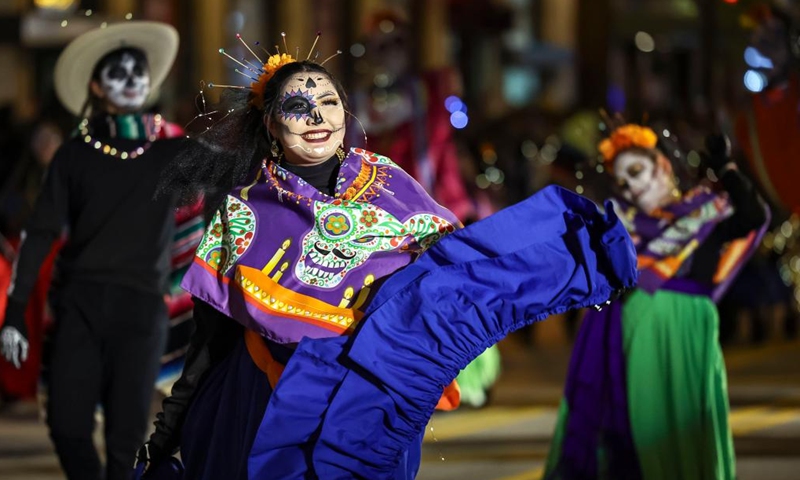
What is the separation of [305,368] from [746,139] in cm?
471

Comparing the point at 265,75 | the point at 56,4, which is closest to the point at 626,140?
the point at 265,75

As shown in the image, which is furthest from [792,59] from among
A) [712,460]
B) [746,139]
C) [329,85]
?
[329,85]

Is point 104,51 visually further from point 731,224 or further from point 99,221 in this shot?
point 731,224

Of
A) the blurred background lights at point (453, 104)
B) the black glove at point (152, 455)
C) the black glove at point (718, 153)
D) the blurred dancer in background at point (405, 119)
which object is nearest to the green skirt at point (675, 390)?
the black glove at point (718, 153)

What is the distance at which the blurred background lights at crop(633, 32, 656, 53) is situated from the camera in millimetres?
34188

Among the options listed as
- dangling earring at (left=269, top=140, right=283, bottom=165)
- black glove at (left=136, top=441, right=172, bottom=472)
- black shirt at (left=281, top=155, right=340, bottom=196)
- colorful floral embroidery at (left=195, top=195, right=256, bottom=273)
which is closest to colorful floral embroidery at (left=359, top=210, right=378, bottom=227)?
black shirt at (left=281, top=155, right=340, bottom=196)

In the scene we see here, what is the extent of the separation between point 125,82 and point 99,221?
67 cm

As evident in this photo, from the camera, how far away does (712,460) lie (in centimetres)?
725

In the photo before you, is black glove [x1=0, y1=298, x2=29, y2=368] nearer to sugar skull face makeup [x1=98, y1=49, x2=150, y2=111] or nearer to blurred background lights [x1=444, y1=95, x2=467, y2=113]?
sugar skull face makeup [x1=98, y1=49, x2=150, y2=111]

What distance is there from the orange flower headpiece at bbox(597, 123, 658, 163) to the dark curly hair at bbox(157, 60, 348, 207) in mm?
2578

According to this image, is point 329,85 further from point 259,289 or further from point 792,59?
point 792,59

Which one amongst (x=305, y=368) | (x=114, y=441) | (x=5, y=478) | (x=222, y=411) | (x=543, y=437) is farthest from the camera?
(x=543, y=437)

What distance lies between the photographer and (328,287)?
5125mm

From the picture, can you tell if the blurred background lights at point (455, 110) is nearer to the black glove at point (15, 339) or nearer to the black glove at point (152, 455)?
the black glove at point (15, 339)
